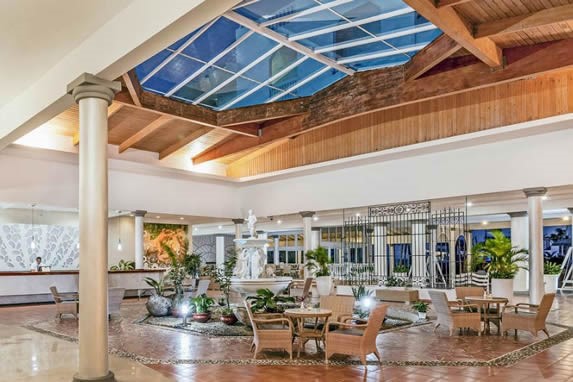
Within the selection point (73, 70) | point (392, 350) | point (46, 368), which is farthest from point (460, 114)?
point (46, 368)

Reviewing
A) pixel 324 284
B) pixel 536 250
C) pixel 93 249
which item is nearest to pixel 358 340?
pixel 93 249

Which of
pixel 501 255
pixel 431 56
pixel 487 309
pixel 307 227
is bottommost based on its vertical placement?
pixel 487 309

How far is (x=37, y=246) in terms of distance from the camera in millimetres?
16375

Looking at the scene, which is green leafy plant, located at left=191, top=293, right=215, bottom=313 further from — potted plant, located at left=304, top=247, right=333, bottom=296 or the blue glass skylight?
potted plant, located at left=304, top=247, right=333, bottom=296

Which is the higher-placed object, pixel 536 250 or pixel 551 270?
pixel 536 250

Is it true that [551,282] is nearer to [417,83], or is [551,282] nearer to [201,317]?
[417,83]

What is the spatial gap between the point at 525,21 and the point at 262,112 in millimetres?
6970

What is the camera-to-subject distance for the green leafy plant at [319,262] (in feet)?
51.5

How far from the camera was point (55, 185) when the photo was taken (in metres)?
14.1

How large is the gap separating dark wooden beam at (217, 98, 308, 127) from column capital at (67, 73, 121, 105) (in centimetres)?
782

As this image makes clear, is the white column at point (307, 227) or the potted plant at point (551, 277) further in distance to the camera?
the white column at point (307, 227)

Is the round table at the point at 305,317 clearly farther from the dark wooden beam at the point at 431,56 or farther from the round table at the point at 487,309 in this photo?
the dark wooden beam at the point at 431,56

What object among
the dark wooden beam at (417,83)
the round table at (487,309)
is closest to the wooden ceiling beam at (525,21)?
the dark wooden beam at (417,83)

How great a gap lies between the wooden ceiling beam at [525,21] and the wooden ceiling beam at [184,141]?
8293mm
